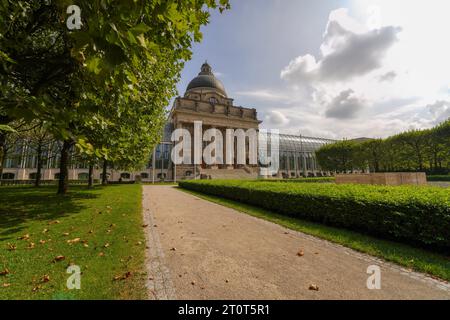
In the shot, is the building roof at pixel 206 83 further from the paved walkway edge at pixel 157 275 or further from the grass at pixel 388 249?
the paved walkway edge at pixel 157 275

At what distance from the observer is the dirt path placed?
318 centimetres

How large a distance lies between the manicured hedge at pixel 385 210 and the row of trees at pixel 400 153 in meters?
44.0

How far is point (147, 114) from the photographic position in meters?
11.0

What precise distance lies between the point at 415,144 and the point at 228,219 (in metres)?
48.2

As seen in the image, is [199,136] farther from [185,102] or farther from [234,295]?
[234,295]

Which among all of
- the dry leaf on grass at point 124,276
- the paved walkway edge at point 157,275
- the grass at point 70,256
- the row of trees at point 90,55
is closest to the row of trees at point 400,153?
the row of trees at point 90,55

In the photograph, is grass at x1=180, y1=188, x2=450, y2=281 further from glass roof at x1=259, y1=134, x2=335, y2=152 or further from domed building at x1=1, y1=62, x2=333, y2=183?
glass roof at x1=259, y1=134, x2=335, y2=152

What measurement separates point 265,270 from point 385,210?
4.02 metres

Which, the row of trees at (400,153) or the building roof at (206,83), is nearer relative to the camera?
the row of trees at (400,153)

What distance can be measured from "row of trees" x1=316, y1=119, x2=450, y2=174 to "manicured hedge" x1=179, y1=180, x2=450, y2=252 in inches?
1733

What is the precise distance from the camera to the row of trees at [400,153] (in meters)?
37.1

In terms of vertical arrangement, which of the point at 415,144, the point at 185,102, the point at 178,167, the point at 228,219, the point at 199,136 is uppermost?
the point at 185,102

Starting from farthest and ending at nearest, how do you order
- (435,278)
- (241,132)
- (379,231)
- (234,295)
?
(241,132) < (379,231) < (435,278) < (234,295)

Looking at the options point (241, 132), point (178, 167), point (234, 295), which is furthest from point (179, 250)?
point (241, 132)
